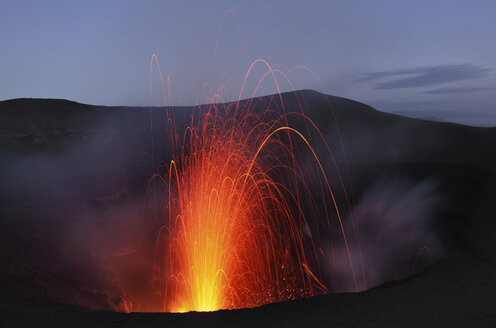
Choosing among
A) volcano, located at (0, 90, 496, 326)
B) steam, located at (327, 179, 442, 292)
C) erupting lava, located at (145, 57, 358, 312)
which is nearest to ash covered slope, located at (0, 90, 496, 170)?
volcano, located at (0, 90, 496, 326)

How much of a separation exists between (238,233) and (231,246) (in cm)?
79

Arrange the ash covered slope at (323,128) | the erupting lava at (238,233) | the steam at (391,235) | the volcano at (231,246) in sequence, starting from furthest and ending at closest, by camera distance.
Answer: the ash covered slope at (323,128) → the erupting lava at (238,233) → the steam at (391,235) → the volcano at (231,246)

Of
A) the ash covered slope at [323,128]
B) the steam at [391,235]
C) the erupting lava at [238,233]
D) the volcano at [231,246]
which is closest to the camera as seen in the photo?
the volcano at [231,246]

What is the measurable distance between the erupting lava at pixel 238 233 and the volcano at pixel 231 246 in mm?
385

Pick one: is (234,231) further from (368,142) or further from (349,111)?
(349,111)

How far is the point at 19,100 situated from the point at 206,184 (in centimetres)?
2554

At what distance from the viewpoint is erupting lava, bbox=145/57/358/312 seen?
42.6ft

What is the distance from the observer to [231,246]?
14102 millimetres

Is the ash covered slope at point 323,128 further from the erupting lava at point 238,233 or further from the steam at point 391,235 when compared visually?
the erupting lava at point 238,233

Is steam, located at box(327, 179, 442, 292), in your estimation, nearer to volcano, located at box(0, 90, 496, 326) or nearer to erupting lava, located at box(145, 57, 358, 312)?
volcano, located at box(0, 90, 496, 326)

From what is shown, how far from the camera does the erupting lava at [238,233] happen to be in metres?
13.0

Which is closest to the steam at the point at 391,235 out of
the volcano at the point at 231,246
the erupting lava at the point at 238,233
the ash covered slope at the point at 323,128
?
the volcano at the point at 231,246

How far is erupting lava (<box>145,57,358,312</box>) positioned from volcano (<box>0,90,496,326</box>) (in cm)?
39

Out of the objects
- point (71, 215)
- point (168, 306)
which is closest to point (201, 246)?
point (168, 306)
